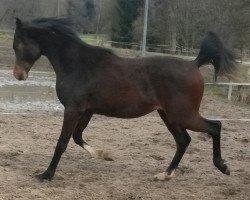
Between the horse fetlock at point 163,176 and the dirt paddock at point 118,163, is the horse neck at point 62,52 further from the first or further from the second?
the horse fetlock at point 163,176

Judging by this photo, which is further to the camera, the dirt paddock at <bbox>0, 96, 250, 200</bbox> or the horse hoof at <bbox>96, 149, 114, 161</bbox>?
the horse hoof at <bbox>96, 149, 114, 161</bbox>

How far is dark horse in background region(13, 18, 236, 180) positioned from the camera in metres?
5.71

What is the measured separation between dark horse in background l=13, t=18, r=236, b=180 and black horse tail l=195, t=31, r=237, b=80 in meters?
0.21

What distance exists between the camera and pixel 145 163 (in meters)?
6.69

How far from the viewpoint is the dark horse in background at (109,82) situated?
18.7 ft

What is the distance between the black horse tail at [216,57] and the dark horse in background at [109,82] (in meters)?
0.21

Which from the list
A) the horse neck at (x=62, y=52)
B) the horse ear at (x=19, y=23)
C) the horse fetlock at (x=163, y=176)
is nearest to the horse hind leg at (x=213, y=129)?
the horse fetlock at (x=163, y=176)

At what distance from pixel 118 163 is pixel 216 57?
6.59 feet

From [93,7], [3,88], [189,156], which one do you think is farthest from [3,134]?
[93,7]

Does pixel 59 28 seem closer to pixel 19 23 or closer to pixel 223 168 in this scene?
pixel 19 23

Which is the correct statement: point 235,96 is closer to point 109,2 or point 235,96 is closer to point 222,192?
point 222,192

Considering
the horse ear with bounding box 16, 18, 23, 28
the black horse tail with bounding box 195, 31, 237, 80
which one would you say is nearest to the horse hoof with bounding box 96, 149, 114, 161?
the black horse tail with bounding box 195, 31, 237, 80

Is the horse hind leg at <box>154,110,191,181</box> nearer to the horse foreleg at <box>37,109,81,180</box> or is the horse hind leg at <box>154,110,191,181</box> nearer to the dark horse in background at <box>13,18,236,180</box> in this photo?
the dark horse in background at <box>13,18,236,180</box>

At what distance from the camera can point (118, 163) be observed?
6.59 metres
